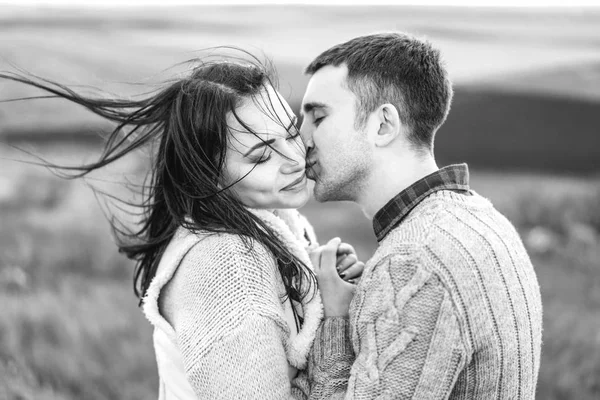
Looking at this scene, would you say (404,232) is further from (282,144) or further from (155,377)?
(155,377)

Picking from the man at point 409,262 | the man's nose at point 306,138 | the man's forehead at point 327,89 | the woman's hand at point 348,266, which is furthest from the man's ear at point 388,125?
the woman's hand at point 348,266

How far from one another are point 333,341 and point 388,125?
82 cm

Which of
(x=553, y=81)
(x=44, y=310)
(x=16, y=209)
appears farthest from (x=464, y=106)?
(x=16, y=209)

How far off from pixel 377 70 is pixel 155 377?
288 cm

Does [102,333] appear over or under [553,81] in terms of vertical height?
under

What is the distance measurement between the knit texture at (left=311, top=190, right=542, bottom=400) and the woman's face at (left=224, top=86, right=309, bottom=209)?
1.56ft

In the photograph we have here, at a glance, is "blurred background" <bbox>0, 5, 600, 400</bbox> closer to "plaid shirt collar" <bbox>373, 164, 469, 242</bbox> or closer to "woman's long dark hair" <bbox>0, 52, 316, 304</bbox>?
"woman's long dark hair" <bbox>0, 52, 316, 304</bbox>

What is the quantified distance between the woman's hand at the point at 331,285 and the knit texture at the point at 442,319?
0.27 ft

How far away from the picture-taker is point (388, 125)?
234 centimetres

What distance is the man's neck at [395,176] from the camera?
229cm

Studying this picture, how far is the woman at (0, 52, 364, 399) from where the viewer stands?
1.82 meters

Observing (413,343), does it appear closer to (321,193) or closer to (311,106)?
(321,193)

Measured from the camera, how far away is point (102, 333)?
187 inches

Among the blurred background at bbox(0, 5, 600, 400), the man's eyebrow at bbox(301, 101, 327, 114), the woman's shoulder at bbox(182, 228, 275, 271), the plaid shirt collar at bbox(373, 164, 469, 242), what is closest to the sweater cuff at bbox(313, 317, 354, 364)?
the woman's shoulder at bbox(182, 228, 275, 271)
